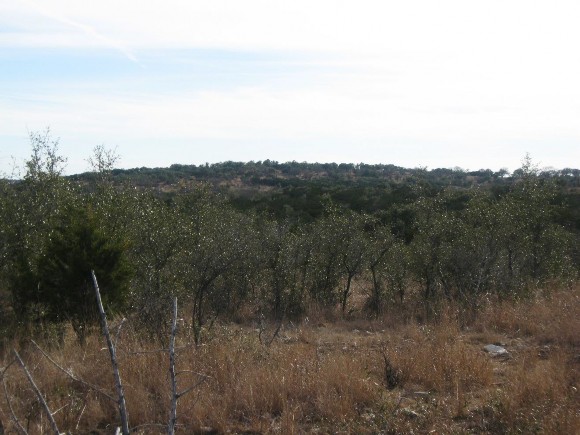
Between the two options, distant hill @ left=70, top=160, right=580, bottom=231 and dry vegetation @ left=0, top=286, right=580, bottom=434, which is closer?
dry vegetation @ left=0, top=286, right=580, bottom=434

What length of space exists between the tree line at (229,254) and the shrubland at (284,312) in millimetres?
42

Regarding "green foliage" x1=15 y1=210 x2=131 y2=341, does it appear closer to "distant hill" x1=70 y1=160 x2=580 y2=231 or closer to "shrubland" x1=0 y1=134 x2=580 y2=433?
"shrubland" x1=0 y1=134 x2=580 y2=433

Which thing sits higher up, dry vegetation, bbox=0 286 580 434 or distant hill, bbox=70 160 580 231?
distant hill, bbox=70 160 580 231

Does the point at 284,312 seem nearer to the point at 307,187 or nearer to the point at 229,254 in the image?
the point at 229,254

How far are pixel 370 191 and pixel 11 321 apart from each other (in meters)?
38.4

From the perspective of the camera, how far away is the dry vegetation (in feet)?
16.0

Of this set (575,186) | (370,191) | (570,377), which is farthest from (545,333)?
(575,186)

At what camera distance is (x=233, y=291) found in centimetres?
1584

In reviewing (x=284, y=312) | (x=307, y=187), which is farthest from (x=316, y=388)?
(x=307, y=187)

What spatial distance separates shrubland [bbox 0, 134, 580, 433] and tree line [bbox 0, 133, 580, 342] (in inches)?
1.6

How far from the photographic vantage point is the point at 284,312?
9.30 metres

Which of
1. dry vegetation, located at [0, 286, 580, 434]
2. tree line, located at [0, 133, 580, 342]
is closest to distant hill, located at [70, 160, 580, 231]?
tree line, located at [0, 133, 580, 342]

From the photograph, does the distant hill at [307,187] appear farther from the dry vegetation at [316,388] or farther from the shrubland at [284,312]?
the dry vegetation at [316,388]

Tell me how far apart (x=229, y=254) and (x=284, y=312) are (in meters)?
2.36
